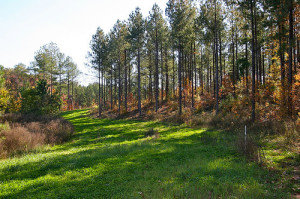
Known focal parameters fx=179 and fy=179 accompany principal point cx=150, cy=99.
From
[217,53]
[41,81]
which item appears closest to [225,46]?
[217,53]

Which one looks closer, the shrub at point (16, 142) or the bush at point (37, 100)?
→ the shrub at point (16, 142)

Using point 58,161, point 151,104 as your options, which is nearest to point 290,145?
point 58,161

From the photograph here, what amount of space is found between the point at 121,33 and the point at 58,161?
95.2ft

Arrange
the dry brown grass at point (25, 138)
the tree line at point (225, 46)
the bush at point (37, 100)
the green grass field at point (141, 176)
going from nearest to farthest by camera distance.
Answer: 1. the green grass field at point (141, 176)
2. the dry brown grass at point (25, 138)
3. the tree line at point (225, 46)
4. the bush at point (37, 100)

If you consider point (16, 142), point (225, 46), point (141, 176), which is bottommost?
point (141, 176)

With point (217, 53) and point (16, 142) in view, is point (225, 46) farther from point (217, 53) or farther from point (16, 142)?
point (16, 142)

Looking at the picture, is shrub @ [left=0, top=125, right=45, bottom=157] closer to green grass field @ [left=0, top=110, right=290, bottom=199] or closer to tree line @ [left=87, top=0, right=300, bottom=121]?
green grass field @ [left=0, top=110, right=290, bottom=199]

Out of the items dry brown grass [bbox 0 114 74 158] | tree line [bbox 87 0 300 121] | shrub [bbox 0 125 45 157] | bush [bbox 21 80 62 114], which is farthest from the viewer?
bush [bbox 21 80 62 114]

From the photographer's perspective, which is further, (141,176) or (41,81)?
(41,81)

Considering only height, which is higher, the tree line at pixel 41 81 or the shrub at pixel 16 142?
the tree line at pixel 41 81

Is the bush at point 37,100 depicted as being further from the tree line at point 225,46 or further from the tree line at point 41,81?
the tree line at point 225,46

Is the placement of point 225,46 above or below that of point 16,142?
above

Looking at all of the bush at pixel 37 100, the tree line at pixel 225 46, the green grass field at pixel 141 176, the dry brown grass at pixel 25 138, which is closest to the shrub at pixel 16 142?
the dry brown grass at pixel 25 138

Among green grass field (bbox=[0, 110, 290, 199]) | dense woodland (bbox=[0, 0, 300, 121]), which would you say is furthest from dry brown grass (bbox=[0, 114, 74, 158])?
dense woodland (bbox=[0, 0, 300, 121])
